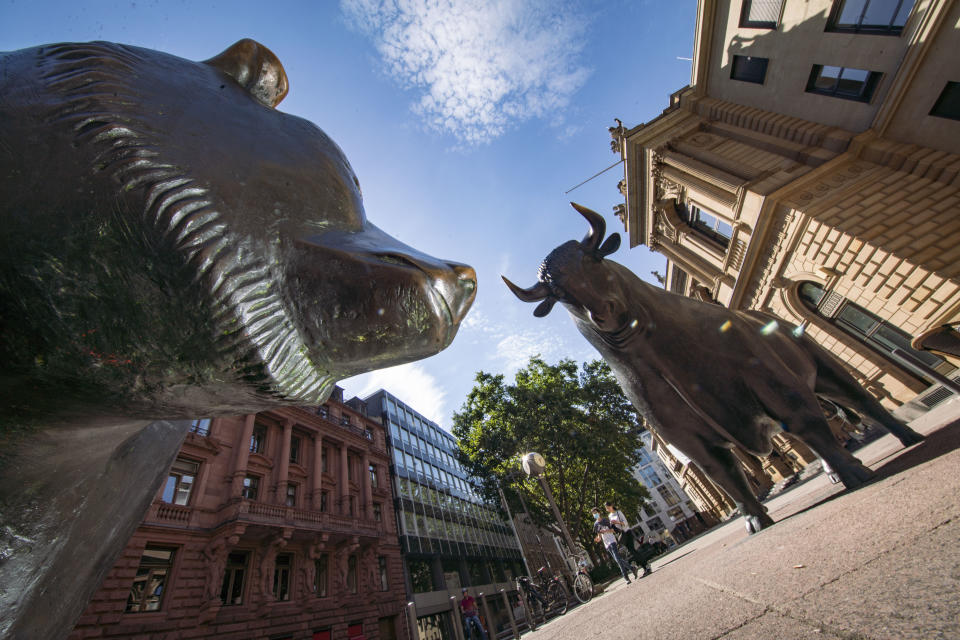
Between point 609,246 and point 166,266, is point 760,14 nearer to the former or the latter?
point 609,246

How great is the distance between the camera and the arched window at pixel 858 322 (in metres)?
9.73

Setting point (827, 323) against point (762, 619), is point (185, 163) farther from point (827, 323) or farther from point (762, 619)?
point (827, 323)

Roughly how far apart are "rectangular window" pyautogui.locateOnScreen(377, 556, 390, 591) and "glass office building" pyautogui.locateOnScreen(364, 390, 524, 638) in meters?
1.98

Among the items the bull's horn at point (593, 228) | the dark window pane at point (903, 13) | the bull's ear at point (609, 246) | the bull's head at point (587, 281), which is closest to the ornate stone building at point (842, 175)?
the dark window pane at point (903, 13)

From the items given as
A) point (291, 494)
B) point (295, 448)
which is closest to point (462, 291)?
point (291, 494)

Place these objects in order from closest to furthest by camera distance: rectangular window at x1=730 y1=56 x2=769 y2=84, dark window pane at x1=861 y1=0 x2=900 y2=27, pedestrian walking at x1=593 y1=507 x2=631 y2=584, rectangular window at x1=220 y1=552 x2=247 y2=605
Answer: pedestrian walking at x1=593 y1=507 x2=631 y2=584 < dark window pane at x1=861 y1=0 x2=900 y2=27 < rectangular window at x1=730 y1=56 x2=769 y2=84 < rectangular window at x1=220 y1=552 x2=247 y2=605

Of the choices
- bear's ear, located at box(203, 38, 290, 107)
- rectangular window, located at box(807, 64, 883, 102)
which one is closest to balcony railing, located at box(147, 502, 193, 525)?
bear's ear, located at box(203, 38, 290, 107)

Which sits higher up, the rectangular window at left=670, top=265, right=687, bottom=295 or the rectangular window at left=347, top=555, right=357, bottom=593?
the rectangular window at left=670, top=265, right=687, bottom=295

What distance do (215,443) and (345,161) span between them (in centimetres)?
1909

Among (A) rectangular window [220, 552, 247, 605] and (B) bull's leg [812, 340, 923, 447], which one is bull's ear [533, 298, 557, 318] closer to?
(B) bull's leg [812, 340, 923, 447]

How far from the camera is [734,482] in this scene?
2994 mm

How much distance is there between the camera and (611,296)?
3092 millimetres

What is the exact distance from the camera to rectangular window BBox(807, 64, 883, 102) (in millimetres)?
9891

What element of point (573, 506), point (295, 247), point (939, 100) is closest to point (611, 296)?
point (295, 247)
